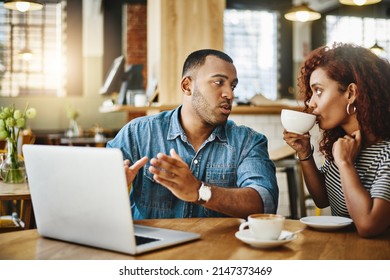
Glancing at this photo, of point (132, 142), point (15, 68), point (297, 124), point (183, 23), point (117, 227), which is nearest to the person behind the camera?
point (117, 227)

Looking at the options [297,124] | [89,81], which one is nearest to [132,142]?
[297,124]

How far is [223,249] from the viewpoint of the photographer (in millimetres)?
1219

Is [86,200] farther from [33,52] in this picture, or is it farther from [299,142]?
[33,52]

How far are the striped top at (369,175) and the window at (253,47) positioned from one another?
6.94 meters

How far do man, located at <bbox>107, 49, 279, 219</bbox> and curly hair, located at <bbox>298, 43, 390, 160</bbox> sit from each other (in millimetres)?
282

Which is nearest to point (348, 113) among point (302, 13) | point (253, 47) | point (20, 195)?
point (20, 195)

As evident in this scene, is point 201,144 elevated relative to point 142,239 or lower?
elevated

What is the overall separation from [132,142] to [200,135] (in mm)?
245

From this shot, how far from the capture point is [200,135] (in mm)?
1961

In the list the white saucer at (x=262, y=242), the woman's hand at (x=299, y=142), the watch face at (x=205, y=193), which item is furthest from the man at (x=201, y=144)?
the white saucer at (x=262, y=242)

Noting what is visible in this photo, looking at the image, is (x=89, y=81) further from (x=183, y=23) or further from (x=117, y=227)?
(x=117, y=227)

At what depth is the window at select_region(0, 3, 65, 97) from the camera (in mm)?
8609

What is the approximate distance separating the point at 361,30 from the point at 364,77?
6938mm

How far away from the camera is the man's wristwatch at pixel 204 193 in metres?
1.43
